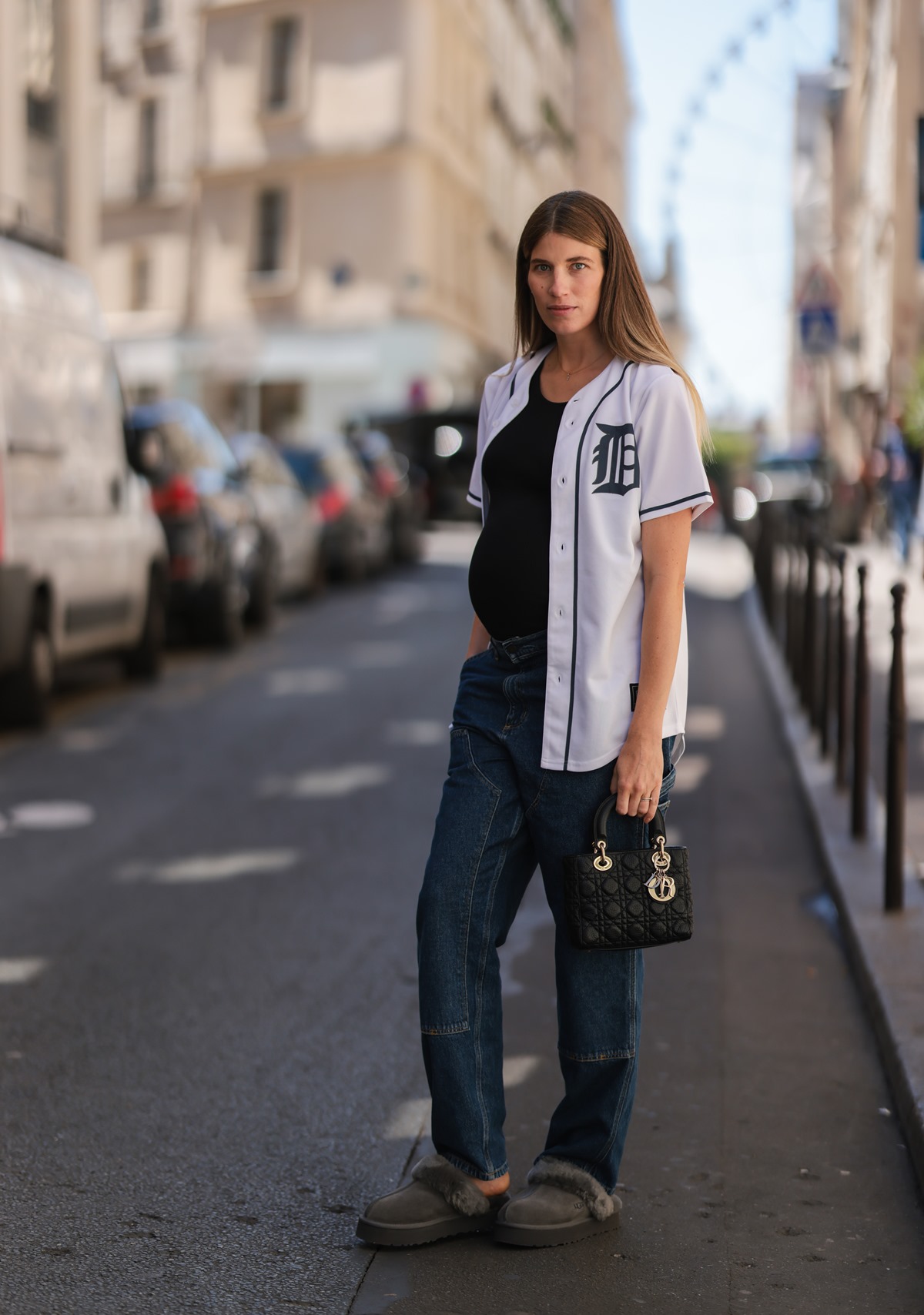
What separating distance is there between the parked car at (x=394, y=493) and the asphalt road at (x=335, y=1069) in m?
14.8

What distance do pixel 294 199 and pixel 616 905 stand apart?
42.3m

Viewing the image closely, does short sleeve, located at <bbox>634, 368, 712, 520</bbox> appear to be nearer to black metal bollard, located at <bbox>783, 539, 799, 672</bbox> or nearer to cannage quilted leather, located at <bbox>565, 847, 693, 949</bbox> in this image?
cannage quilted leather, located at <bbox>565, 847, 693, 949</bbox>

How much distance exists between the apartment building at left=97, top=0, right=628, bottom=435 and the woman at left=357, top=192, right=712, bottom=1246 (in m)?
36.6

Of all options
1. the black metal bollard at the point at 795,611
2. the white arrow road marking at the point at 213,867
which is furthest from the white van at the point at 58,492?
the black metal bollard at the point at 795,611

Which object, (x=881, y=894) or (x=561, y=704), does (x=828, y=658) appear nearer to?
(x=881, y=894)

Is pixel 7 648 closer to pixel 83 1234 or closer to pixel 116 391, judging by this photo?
pixel 116 391

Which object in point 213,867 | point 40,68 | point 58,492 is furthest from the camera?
point 40,68

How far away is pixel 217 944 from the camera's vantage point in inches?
253

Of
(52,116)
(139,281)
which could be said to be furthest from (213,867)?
(139,281)

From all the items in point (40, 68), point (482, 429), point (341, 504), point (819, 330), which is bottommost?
point (341, 504)

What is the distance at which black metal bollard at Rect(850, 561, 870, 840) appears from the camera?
7426 mm

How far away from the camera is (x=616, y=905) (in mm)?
3676

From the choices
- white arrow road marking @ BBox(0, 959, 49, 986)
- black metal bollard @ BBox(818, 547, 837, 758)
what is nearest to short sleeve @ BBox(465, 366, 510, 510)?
white arrow road marking @ BBox(0, 959, 49, 986)

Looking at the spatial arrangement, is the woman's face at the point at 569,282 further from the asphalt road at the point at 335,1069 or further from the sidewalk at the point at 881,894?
the sidewalk at the point at 881,894
